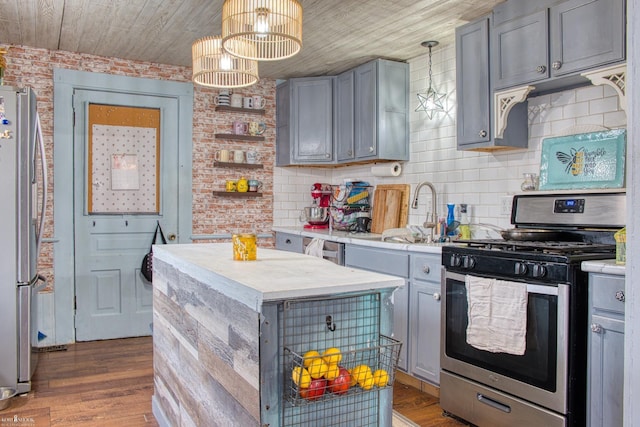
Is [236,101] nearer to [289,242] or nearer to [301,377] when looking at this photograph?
[289,242]

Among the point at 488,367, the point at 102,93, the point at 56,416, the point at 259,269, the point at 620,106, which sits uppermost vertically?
the point at 102,93

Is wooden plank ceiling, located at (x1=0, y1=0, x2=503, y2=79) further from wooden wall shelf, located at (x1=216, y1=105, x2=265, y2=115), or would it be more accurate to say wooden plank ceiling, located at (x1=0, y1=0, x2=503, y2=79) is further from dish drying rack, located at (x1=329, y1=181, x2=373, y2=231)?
dish drying rack, located at (x1=329, y1=181, x2=373, y2=231)

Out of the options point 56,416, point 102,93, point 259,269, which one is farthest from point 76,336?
point 259,269

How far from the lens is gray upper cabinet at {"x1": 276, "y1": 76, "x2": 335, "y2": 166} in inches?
200

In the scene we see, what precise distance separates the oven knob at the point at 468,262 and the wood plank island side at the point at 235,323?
106cm

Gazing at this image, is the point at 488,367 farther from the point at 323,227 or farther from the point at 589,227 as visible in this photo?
the point at 323,227

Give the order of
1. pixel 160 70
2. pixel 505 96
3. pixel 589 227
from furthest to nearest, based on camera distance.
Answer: pixel 160 70 → pixel 505 96 → pixel 589 227

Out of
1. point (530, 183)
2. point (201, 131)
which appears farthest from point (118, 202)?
point (530, 183)

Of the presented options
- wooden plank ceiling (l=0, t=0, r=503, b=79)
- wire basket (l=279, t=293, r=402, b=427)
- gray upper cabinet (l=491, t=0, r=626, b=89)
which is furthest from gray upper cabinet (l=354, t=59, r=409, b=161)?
wire basket (l=279, t=293, r=402, b=427)

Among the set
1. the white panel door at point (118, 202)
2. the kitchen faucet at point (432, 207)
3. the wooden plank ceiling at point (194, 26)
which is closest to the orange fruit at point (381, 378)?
the kitchen faucet at point (432, 207)

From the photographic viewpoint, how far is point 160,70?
4.97 m

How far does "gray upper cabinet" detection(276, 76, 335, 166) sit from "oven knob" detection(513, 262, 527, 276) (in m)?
2.71

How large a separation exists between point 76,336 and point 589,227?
414cm

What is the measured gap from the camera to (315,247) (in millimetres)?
4469
